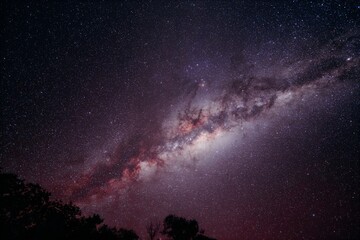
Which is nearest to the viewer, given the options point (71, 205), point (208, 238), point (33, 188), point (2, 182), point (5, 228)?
point (5, 228)

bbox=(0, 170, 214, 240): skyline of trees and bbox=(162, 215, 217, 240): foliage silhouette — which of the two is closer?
bbox=(0, 170, 214, 240): skyline of trees

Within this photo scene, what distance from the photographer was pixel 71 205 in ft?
80.5

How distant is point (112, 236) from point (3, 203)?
1053 centimetres

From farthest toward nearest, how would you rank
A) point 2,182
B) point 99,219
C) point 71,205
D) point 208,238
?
1. point 208,238
2. point 99,219
3. point 71,205
4. point 2,182

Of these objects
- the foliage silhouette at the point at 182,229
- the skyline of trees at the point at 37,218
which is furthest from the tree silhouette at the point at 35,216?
the foliage silhouette at the point at 182,229

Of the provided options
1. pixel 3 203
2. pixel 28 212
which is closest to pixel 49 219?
pixel 28 212

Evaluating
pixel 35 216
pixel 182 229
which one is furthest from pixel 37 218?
pixel 182 229

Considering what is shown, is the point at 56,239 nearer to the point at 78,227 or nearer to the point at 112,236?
the point at 78,227

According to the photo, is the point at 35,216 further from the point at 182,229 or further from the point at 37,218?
the point at 182,229

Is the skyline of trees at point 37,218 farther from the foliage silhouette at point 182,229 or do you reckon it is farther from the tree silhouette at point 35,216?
the foliage silhouette at point 182,229

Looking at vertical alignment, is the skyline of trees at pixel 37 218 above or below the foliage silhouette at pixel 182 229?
above

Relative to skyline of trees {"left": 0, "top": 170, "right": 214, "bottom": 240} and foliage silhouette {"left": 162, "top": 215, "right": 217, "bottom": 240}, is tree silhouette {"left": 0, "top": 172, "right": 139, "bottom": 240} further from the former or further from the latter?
foliage silhouette {"left": 162, "top": 215, "right": 217, "bottom": 240}

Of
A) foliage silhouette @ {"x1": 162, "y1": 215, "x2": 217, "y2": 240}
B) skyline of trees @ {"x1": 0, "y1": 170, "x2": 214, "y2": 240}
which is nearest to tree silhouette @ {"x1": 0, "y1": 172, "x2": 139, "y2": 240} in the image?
skyline of trees @ {"x1": 0, "y1": 170, "x2": 214, "y2": 240}

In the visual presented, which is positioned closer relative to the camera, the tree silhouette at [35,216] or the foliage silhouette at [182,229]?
the tree silhouette at [35,216]
